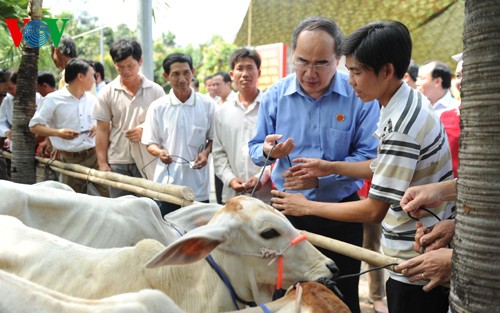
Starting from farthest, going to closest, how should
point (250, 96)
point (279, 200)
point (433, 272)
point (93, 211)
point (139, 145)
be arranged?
1. point (139, 145)
2. point (250, 96)
3. point (93, 211)
4. point (279, 200)
5. point (433, 272)

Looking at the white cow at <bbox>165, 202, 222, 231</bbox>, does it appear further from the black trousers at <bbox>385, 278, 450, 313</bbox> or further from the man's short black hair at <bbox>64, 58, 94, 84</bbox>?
the man's short black hair at <bbox>64, 58, 94, 84</bbox>

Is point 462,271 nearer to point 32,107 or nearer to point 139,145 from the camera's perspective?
point 139,145

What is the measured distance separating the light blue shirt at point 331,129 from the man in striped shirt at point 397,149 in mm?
776

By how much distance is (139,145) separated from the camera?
5.51 m

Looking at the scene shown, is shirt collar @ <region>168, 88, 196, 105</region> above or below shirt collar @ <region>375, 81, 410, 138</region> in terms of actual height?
below

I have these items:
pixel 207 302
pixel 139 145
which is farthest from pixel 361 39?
pixel 139 145

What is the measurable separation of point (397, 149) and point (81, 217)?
1816mm

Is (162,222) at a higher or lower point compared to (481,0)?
lower

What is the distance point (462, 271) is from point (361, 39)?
1156 millimetres

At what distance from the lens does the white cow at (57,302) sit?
1.28 meters

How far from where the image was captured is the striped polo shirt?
7.38 feet

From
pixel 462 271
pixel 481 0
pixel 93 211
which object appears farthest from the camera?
pixel 93 211

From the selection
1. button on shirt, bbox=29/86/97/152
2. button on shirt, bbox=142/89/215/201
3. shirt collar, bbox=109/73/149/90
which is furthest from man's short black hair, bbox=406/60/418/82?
button on shirt, bbox=29/86/97/152

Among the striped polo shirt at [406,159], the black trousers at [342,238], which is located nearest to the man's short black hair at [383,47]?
the striped polo shirt at [406,159]
